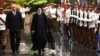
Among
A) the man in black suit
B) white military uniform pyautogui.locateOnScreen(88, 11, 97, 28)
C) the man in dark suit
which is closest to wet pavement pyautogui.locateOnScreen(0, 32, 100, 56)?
the man in dark suit

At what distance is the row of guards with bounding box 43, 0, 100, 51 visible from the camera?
2216 cm

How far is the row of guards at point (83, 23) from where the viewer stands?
2216 centimetres

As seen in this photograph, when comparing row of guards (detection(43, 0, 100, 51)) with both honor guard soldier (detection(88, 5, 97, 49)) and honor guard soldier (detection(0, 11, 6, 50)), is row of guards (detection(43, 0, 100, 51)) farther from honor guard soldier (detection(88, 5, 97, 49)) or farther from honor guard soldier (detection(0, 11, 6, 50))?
honor guard soldier (detection(0, 11, 6, 50))

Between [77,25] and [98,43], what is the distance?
4.29m

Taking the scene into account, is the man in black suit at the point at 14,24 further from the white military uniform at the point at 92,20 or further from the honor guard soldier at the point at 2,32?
the white military uniform at the point at 92,20

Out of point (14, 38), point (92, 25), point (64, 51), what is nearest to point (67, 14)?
point (92, 25)

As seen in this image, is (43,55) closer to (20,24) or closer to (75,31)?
(20,24)

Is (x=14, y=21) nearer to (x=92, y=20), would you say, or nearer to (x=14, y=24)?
(x=14, y=24)

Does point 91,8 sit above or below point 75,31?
above

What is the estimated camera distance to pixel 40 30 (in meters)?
20.4

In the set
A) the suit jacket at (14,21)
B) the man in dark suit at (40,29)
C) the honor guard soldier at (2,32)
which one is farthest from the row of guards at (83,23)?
the suit jacket at (14,21)

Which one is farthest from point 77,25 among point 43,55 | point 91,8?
point 43,55

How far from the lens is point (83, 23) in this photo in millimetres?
24172

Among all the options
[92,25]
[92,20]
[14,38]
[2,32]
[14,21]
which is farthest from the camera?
[2,32]
